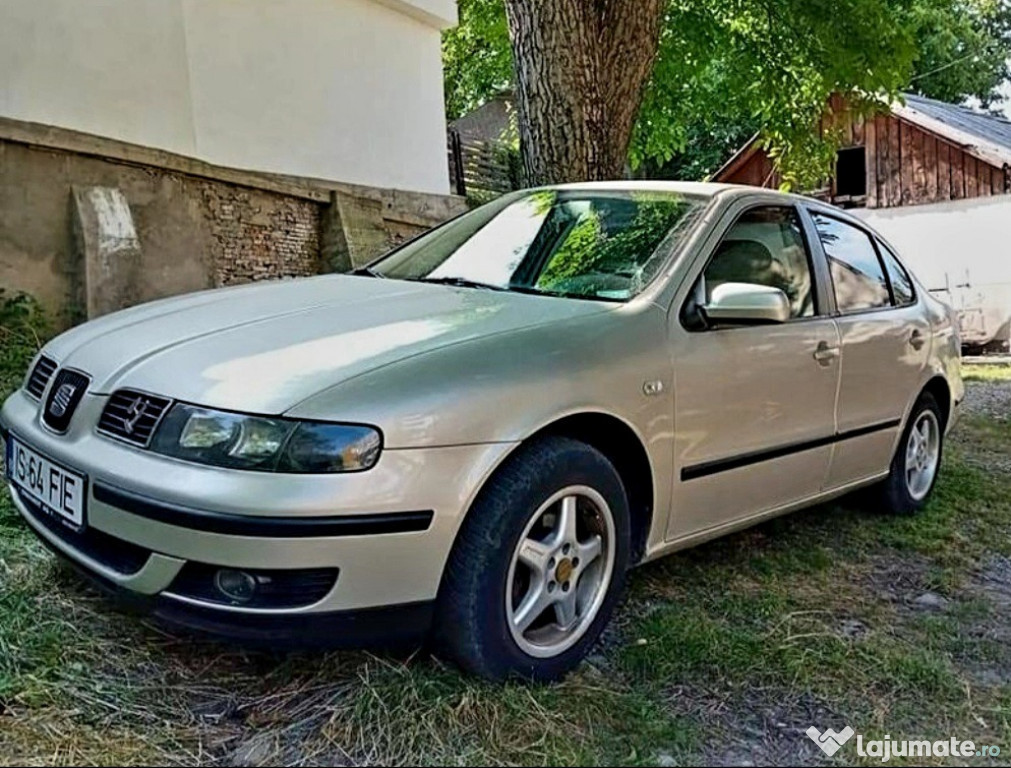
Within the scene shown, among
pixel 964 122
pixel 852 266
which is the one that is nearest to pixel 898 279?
pixel 852 266

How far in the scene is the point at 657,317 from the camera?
278 cm

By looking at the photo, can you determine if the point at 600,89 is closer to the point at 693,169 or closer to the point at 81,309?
the point at 81,309

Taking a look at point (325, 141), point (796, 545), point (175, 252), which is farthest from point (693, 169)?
point (796, 545)

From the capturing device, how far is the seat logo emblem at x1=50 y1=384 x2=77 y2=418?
241 cm

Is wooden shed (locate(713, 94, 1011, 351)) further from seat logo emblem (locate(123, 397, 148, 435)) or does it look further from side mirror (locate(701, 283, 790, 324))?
seat logo emblem (locate(123, 397, 148, 435))

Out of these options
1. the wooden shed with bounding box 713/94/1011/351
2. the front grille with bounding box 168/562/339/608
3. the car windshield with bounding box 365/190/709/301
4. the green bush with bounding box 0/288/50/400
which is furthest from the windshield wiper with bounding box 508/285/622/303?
the wooden shed with bounding box 713/94/1011/351

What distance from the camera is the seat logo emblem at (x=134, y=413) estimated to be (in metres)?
2.20

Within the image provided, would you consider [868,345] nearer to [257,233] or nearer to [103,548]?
[103,548]

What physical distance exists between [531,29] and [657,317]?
11.4 feet

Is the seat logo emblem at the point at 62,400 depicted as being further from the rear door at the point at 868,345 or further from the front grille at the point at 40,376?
the rear door at the point at 868,345

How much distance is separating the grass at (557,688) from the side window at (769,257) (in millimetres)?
1134

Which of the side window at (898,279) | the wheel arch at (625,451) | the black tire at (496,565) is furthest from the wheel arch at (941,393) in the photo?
the black tire at (496,565)

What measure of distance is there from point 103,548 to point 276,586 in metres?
0.52

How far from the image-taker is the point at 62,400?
2.44 meters
